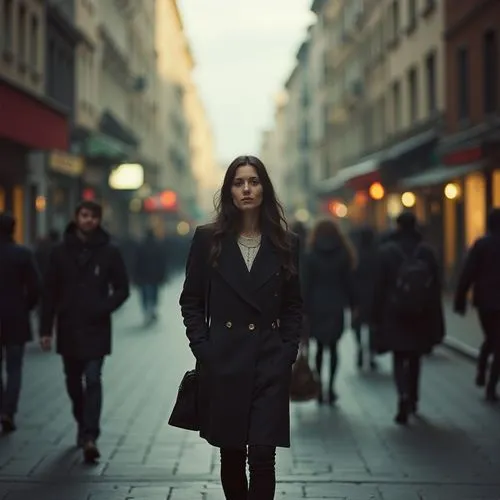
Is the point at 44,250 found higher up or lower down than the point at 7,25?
lower down

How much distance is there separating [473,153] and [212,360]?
1758 cm

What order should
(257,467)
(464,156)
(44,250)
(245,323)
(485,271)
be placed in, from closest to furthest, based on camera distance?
(257,467) → (245,323) → (485,271) → (44,250) → (464,156)

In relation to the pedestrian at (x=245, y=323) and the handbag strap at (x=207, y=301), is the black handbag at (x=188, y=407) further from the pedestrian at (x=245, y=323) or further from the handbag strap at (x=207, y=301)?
the handbag strap at (x=207, y=301)

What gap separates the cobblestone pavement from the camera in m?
7.68

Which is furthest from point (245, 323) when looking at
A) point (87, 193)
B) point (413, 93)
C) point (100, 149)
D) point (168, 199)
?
point (168, 199)

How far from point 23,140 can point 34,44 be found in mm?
7247

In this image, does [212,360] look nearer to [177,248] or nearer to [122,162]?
[122,162]

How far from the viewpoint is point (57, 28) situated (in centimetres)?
3250

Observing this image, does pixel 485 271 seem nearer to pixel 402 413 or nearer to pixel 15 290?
pixel 402 413

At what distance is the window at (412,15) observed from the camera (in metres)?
37.2

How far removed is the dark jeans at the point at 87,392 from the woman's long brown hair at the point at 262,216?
3.49 meters

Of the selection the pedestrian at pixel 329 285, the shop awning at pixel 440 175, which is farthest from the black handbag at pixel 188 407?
the shop awning at pixel 440 175

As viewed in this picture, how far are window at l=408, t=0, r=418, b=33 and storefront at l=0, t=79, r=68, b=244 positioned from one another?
13684 millimetres

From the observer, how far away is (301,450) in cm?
923
